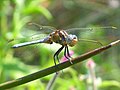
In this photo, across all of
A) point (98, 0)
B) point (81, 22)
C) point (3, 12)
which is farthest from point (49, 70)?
point (98, 0)

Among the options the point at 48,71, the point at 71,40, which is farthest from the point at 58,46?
the point at 48,71

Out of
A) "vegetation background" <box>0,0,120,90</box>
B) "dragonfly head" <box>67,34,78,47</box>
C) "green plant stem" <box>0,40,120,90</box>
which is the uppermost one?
"green plant stem" <box>0,40,120,90</box>

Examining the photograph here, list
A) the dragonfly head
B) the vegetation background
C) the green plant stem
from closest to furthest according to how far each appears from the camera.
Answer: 1. the green plant stem
2. the dragonfly head
3. the vegetation background

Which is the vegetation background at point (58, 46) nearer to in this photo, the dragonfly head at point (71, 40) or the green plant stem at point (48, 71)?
the dragonfly head at point (71, 40)

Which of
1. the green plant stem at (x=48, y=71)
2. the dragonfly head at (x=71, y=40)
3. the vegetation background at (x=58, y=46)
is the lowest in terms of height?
the vegetation background at (x=58, y=46)

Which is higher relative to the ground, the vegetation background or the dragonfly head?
the dragonfly head

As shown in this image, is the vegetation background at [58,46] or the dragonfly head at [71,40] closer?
the dragonfly head at [71,40]

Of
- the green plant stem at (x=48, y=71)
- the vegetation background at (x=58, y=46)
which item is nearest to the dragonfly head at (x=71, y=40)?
the vegetation background at (x=58, y=46)

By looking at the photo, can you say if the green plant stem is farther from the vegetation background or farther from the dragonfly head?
the vegetation background

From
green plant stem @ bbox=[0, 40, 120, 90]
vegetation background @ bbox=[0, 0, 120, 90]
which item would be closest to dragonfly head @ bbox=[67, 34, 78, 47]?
vegetation background @ bbox=[0, 0, 120, 90]

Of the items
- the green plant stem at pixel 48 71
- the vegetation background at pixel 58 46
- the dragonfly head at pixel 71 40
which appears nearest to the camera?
the green plant stem at pixel 48 71
